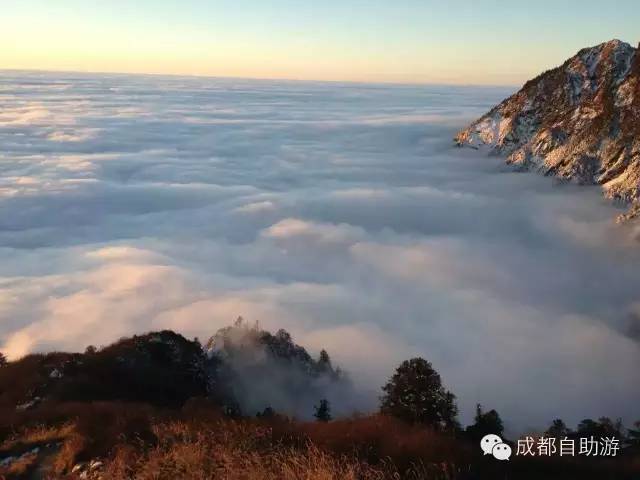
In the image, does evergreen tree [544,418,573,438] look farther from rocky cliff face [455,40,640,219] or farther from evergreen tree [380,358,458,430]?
rocky cliff face [455,40,640,219]

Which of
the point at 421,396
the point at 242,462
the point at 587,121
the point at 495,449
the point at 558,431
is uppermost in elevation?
the point at 587,121

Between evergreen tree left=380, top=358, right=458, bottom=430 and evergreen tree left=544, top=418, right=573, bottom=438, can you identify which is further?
evergreen tree left=380, top=358, right=458, bottom=430

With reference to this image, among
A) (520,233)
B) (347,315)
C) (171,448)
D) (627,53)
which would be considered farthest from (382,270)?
(171,448)

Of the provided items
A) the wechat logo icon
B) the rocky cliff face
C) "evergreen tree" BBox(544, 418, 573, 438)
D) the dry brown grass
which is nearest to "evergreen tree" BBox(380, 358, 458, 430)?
"evergreen tree" BBox(544, 418, 573, 438)

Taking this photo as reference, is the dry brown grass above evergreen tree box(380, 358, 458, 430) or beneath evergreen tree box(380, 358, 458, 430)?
above

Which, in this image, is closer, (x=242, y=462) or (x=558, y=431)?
(x=242, y=462)

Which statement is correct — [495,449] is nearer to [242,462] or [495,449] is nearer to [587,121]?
[242,462]

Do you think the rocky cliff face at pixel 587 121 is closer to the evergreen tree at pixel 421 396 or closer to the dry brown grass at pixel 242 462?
the evergreen tree at pixel 421 396

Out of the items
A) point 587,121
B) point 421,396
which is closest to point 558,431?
point 421,396

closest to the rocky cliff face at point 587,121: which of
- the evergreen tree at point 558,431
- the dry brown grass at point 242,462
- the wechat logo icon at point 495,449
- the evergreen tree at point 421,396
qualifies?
the evergreen tree at point 558,431

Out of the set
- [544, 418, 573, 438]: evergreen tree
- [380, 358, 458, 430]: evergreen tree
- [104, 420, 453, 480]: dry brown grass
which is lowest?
[544, 418, 573, 438]: evergreen tree
